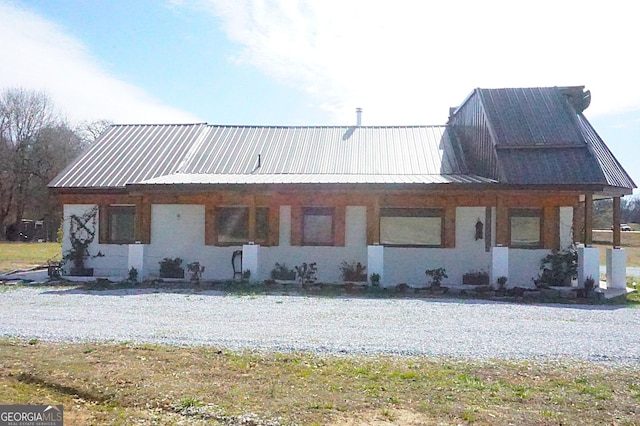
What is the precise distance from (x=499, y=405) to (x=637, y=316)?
7.08m

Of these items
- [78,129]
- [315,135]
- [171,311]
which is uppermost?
[78,129]

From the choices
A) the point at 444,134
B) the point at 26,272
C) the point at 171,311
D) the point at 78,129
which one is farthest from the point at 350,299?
the point at 78,129

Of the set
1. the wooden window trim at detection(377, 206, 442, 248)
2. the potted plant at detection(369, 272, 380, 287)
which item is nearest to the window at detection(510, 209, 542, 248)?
the wooden window trim at detection(377, 206, 442, 248)

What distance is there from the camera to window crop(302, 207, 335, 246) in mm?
15359

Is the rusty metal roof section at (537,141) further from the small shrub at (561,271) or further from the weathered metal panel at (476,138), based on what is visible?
the small shrub at (561,271)

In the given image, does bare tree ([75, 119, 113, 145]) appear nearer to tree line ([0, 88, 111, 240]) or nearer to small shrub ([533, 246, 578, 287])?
tree line ([0, 88, 111, 240])

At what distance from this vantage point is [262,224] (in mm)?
15617

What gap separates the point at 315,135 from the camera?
19438mm

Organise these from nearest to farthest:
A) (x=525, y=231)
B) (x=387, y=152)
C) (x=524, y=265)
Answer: (x=524, y=265)
(x=525, y=231)
(x=387, y=152)

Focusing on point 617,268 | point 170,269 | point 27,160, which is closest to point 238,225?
point 170,269

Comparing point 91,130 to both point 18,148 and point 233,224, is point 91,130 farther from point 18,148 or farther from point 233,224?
point 233,224

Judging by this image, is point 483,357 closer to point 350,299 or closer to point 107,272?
point 350,299
